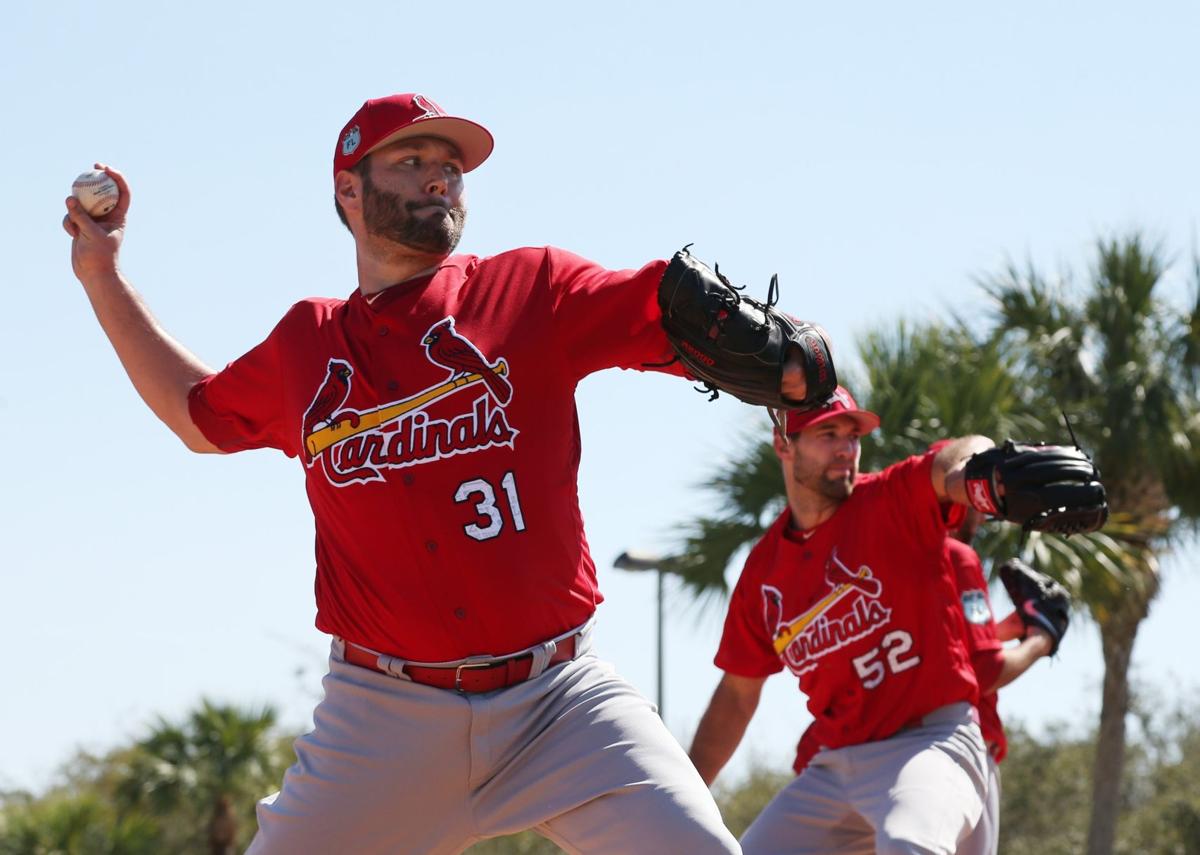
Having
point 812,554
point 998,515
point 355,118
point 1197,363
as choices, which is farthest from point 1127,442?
point 355,118

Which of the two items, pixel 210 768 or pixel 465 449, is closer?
pixel 465 449

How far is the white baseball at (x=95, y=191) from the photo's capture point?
5.22 meters

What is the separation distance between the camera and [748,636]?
23.6ft

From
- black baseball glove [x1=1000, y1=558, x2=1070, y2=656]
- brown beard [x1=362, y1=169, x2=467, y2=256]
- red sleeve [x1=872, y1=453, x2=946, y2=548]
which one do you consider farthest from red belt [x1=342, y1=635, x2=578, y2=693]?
black baseball glove [x1=1000, y1=558, x2=1070, y2=656]

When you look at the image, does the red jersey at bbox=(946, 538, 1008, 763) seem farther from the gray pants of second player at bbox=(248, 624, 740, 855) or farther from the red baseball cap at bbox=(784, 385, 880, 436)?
the gray pants of second player at bbox=(248, 624, 740, 855)

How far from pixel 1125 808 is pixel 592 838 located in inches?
1052

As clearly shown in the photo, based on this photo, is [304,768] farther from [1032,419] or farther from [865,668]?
[1032,419]

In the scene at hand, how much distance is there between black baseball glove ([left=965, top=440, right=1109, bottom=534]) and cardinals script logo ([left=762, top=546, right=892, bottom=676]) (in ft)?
4.48

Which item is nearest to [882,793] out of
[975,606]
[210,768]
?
[975,606]

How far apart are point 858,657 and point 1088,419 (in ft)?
31.3

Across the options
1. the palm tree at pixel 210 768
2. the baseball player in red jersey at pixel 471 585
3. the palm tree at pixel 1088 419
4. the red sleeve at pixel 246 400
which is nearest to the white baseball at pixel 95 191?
the red sleeve at pixel 246 400

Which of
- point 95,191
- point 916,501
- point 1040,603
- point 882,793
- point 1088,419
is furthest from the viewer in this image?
point 1088,419

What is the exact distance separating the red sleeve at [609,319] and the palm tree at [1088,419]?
9.13 m

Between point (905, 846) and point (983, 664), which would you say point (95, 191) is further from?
point (983, 664)
